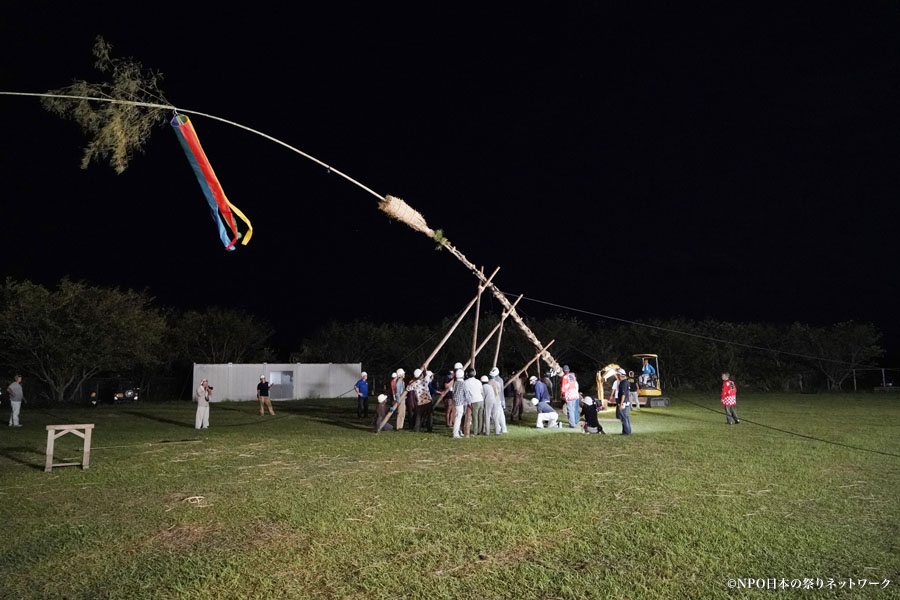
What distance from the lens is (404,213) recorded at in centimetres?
1650

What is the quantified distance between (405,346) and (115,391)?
64.4ft

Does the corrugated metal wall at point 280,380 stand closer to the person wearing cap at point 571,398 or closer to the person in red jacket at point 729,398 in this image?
the person wearing cap at point 571,398

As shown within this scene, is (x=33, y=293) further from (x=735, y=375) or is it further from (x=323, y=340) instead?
(x=735, y=375)

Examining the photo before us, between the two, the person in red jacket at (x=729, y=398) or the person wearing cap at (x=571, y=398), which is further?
the person in red jacket at (x=729, y=398)

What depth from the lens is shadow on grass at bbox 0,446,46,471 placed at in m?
10.8

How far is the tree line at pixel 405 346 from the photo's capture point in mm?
30172

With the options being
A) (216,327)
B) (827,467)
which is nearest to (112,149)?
(827,467)

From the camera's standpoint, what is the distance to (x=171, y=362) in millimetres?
40719

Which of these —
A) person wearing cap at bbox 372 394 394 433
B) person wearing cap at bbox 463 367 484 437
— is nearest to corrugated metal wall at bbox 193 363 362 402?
person wearing cap at bbox 372 394 394 433

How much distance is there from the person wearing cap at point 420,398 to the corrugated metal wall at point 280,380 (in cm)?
1482

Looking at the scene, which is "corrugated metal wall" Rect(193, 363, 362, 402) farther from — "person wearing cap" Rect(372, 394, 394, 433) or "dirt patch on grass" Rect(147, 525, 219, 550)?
"dirt patch on grass" Rect(147, 525, 219, 550)

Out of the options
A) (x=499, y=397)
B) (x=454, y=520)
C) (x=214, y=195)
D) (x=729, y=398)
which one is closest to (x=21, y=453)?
(x=214, y=195)

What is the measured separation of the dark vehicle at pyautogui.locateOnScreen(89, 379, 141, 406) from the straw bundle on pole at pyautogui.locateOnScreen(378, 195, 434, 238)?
23281 mm

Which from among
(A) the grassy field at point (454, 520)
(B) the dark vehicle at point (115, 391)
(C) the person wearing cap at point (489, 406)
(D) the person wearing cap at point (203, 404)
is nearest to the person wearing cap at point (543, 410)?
(C) the person wearing cap at point (489, 406)
